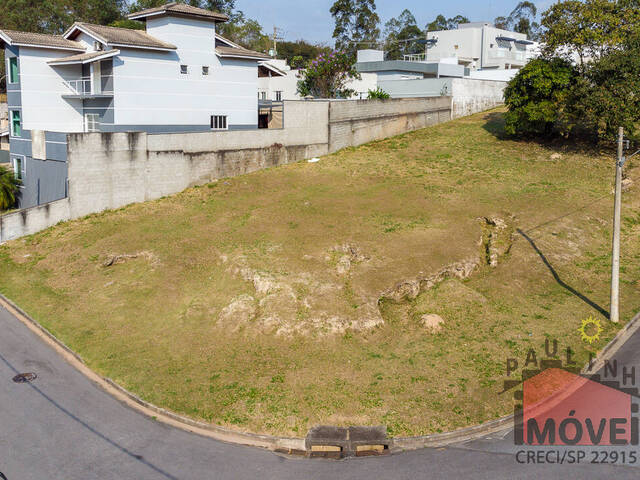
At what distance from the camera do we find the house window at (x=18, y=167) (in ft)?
110

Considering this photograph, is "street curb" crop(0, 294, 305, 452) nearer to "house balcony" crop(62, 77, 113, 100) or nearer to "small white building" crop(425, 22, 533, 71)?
"house balcony" crop(62, 77, 113, 100)

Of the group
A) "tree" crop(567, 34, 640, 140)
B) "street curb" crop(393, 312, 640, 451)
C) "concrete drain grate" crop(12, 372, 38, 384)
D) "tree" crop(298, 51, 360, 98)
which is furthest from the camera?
"tree" crop(298, 51, 360, 98)

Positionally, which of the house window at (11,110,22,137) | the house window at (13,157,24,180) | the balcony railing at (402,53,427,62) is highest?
the balcony railing at (402,53,427,62)

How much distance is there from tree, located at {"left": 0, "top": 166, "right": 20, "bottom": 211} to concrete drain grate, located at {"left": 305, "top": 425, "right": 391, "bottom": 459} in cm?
2630

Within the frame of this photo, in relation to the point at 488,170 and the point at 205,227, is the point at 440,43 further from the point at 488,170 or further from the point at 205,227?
the point at 205,227

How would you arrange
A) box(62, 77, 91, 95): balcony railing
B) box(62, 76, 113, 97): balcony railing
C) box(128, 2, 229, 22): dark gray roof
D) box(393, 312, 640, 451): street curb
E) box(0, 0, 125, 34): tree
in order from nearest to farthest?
box(393, 312, 640, 451): street curb, box(62, 76, 113, 97): balcony railing, box(62, 77, 91, 95): balcony railing, box(128, 2, 229, 22): dark gray roof, box(0, 0, 125, 34): tree

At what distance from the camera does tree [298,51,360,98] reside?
4734 centimetres

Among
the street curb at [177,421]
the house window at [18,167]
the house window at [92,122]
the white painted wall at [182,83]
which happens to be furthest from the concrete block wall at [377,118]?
the street curb at [177,421]

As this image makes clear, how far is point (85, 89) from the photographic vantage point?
34.2 meters

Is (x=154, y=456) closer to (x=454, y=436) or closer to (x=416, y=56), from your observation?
(x=454, y=436)

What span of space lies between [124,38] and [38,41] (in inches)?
234

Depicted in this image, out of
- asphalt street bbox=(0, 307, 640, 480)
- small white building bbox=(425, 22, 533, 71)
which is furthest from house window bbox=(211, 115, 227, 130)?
small white building bbox=(425, 22, 533, 71)

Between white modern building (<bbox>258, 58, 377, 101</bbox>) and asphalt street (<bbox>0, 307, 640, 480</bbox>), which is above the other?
white modern building (<bbox>258, 58, 377, 101</bbox>)

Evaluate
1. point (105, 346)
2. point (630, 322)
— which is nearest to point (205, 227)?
point (105, 346)
